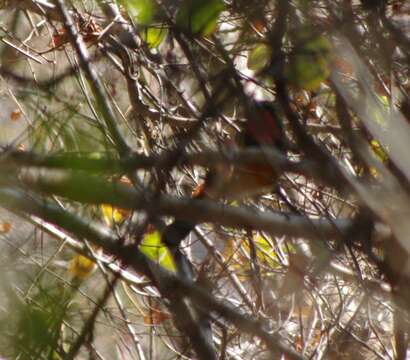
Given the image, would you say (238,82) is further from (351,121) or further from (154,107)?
(154,107)

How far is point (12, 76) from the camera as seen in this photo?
2.93 metres

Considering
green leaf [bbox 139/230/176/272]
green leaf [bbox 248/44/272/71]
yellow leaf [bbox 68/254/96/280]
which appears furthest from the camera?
yellow leaf [bbox 68/254/96/280]

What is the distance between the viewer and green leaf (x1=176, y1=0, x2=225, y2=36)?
5.28 ft

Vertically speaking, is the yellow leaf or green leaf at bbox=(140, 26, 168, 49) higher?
green leaf at bbox=(140, 26, 168, 49)

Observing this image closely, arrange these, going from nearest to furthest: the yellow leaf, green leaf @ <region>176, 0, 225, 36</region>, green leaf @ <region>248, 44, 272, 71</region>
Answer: green leaf @ <region>176, 0, 225, 36</region>
green leaf @ <region>248, 44, 272, 71</region>
the yellow leaf

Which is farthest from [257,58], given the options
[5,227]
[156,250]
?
[5,227]

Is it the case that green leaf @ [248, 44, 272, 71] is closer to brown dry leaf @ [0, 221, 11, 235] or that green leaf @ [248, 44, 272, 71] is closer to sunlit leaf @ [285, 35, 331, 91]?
sunlit leaf @ [285, 35, 331, 91]

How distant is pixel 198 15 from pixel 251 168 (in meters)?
0.51

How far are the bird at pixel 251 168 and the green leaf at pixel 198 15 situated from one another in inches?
7.8

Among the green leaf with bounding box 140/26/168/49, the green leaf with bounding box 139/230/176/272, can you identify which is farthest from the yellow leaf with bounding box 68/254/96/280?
the green leaf with bounding box 140/26/168/49

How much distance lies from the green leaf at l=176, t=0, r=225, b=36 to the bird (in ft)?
0.65

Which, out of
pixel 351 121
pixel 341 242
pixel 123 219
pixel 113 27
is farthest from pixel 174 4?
pixel 113 27

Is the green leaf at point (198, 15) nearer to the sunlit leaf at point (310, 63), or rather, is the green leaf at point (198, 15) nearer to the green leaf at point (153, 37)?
the sunlit leaf at point (310, 63)

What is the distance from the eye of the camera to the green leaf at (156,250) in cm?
249
